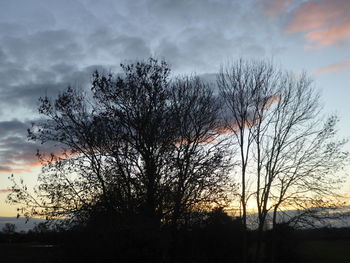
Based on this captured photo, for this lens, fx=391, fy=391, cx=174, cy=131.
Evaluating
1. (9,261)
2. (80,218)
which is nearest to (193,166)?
(80,218)

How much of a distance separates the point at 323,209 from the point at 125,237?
12.7 meters

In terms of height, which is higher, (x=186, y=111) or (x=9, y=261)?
(x=186, y=111)

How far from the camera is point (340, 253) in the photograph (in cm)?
4872

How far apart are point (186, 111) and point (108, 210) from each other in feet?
25.9

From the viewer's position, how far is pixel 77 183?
20.1 m

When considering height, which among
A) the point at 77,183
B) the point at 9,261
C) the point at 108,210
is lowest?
the point at 9,261

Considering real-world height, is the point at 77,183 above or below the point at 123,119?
below

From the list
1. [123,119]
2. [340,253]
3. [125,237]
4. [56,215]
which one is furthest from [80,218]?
[340,253]

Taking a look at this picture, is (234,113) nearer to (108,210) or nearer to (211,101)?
(211,101)

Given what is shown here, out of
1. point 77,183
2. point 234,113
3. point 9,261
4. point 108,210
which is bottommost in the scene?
point 9,261

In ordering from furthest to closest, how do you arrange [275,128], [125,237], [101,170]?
1. [275,128]
2. [101,170]
3. [125,237]

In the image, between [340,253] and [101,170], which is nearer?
[101,170]

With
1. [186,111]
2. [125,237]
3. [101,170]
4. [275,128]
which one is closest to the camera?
[125,237]

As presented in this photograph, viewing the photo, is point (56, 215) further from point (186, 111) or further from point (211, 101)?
point (211, 101)
